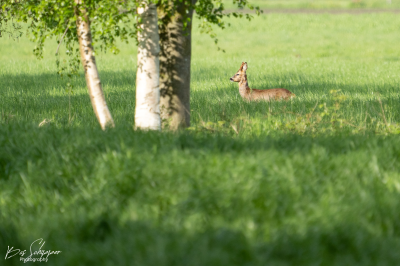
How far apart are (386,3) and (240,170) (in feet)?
180

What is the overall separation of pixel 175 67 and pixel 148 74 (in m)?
0.64

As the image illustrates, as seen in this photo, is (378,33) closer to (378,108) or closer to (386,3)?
(386,3)

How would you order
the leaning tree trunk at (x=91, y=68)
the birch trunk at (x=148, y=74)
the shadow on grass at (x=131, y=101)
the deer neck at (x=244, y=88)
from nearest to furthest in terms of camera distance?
the birch trunk at (x=148, y=74) < the leaning tree trunk at (x=91, y=68) < the shadow on grass at (x=131, y=101) < the deer neck at (x=244, y=88)

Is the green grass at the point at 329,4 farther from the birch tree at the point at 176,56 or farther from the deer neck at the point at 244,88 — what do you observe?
the birch tree at the point at 176,56

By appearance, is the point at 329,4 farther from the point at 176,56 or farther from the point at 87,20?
the point at 87,20

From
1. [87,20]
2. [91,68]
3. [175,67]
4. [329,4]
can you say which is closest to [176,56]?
[175,67]

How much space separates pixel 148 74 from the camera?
5.49 meters

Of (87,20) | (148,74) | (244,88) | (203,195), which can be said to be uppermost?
(87,20)

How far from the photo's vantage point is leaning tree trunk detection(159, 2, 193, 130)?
5941 millimetres

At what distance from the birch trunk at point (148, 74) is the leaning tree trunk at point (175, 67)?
1.21 ft

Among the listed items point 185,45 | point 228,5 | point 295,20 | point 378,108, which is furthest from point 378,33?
point 185,45

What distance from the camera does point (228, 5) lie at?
1895 inches

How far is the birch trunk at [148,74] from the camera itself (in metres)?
5.41
